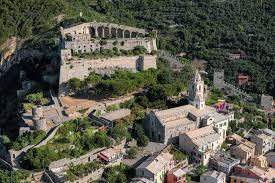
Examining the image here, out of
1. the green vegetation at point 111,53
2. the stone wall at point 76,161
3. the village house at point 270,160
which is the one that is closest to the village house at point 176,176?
the stone wall at point 76,161

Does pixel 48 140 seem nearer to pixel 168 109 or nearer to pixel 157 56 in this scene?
pixel 168 109

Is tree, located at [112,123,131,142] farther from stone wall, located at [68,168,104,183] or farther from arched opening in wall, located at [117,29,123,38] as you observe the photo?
arched opening in wall, located at [117,29,123,38]

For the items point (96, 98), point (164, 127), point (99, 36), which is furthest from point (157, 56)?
point (164, 127)

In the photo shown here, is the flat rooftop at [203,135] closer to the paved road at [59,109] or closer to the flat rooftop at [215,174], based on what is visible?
the flat rooftop at [215,174]

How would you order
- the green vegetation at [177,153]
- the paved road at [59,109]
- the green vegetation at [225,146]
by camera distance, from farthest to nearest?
the green vegetation at [225,146], the paved road at [59,109], the green vegetation at [177,153]

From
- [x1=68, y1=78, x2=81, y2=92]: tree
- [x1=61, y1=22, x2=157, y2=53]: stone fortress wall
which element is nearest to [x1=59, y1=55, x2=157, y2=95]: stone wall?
[x1=68, y1=78, x2=81, y2=92]: tree

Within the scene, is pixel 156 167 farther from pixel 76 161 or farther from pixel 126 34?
pixel 126 34
